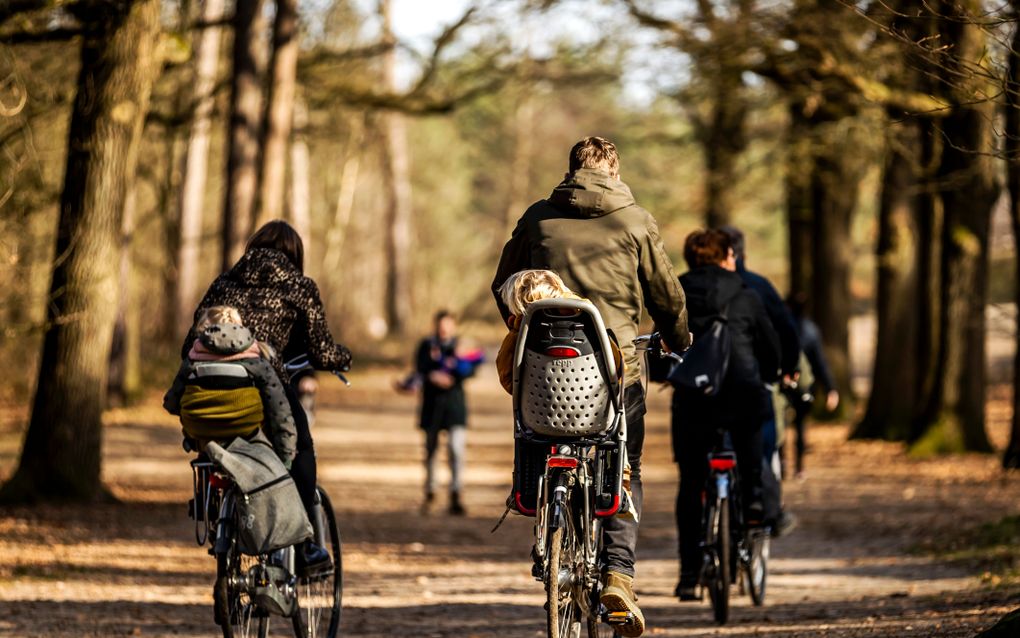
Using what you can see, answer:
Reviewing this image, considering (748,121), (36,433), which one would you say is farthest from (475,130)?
(36,433)

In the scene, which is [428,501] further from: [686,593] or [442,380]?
[686,593]

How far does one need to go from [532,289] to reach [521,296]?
0.19 ft

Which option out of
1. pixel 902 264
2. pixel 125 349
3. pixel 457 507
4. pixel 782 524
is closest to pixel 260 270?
pixel 782 524

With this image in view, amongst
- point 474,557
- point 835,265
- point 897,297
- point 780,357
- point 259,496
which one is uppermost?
point 835,265

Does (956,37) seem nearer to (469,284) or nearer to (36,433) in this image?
(36,433)

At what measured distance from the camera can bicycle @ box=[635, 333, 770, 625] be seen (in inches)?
334

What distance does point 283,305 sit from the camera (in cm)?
714

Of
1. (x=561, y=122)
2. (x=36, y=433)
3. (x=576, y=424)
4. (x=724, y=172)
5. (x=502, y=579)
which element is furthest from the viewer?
(x=561, y=122)

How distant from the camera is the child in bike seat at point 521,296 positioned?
6316 millimetres

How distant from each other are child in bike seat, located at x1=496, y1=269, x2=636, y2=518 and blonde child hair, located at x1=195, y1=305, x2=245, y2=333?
116 cm

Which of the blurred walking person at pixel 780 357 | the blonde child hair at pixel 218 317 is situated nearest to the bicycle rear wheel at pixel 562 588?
the blonde child hair at pixel 218 317

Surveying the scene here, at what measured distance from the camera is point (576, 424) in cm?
621

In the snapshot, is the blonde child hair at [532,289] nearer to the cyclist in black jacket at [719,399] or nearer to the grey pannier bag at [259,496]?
the grey pannier bag at [259,496]

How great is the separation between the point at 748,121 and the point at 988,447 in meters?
14.1
